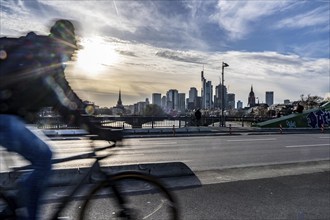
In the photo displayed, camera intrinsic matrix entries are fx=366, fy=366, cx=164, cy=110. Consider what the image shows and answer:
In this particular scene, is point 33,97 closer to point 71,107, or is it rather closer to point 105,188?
point 71,107

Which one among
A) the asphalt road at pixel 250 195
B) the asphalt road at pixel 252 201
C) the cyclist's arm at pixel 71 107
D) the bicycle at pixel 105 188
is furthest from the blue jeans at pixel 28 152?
the asphalt road at pixel 252 201

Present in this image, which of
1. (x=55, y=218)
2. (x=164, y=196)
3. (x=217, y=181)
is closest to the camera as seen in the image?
(x=55, y=218)

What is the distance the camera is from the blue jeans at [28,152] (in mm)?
2811

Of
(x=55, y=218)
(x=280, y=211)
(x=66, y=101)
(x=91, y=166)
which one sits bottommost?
(x=280, y=211)

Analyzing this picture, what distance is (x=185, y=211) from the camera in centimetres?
516

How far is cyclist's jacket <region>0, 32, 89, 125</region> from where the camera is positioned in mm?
2764

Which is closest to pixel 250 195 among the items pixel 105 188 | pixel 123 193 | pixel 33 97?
pixel 123 193

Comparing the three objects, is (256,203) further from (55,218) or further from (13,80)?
(13,80)

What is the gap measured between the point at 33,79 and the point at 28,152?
0.57m

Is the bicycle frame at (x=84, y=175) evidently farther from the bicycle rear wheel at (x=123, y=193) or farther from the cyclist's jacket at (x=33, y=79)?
the cyclist's jacket at (x=33, y=79)

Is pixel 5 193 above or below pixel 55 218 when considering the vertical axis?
above

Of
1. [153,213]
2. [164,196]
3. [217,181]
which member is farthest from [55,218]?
[217,181]

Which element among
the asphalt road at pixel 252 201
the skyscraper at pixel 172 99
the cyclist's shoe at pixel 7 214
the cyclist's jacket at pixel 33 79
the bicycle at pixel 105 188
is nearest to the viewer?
the cyclist's jacket at pixel 33 79

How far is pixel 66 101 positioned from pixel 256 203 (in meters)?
3.87
